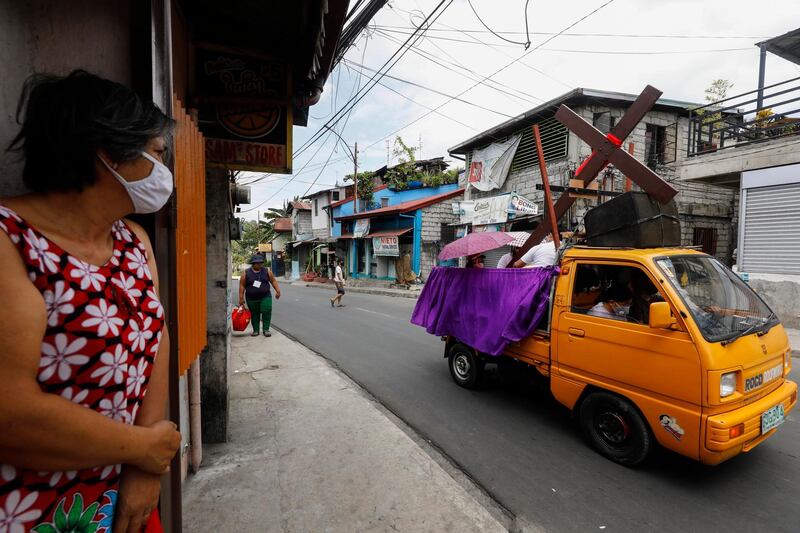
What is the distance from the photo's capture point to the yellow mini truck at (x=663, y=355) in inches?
115

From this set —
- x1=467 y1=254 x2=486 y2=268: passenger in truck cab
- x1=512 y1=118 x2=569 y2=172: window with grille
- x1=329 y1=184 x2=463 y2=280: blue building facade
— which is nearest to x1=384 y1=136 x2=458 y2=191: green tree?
x1=329 y1=184 x2=463 y2=280: blue building facade

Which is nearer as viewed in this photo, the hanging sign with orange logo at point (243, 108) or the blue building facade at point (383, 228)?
the hanging sign with orange logo at point (243, 108)

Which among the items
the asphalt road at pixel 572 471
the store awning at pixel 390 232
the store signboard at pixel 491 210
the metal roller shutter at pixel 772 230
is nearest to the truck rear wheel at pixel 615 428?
Result: the asphalt road at pixel 572 471

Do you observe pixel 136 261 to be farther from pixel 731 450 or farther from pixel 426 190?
pixel 426 190

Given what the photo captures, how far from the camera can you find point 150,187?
130cm

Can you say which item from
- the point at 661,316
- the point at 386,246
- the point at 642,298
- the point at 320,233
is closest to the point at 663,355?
the point at 661,316

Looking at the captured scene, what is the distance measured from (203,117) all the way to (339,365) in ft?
14.9

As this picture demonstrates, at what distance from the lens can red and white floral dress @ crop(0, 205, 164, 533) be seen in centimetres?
96

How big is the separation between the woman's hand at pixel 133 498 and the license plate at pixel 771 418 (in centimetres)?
414

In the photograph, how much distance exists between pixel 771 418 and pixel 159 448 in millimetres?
4349

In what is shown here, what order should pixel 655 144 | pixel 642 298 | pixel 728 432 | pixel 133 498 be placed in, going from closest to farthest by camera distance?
1. pixel 133 498
2. pixel 728 432
3. pixel 642 298
4. pixel 655 144

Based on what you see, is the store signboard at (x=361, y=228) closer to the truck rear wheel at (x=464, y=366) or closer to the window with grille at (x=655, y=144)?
the window with grille at (x=655, y=144)

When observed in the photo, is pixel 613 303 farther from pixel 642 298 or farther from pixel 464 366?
pixel 464 366

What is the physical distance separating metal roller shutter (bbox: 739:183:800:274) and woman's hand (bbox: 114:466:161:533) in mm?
12564
